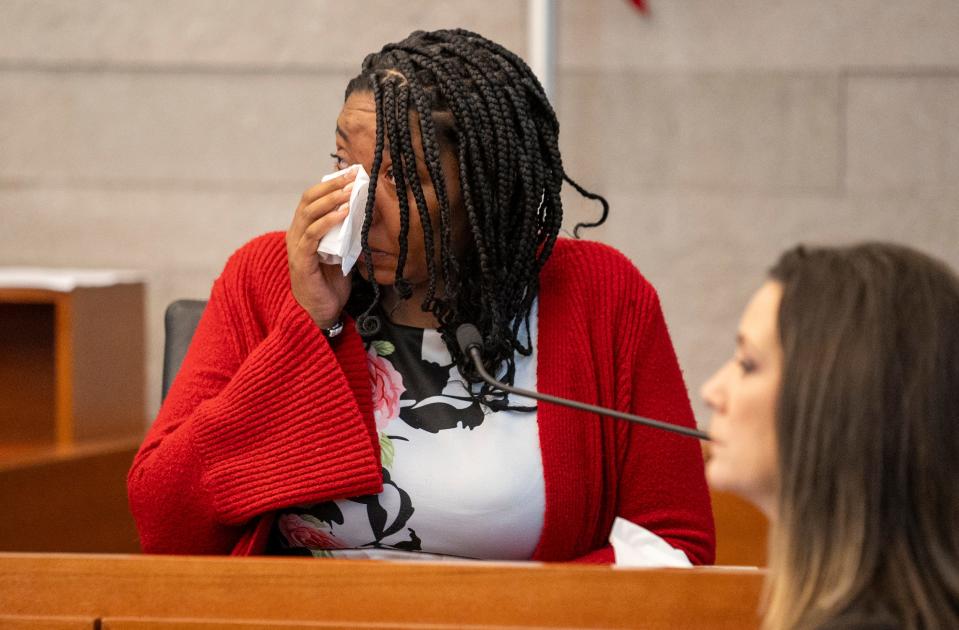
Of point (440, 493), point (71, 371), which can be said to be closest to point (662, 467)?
point (440, 493)

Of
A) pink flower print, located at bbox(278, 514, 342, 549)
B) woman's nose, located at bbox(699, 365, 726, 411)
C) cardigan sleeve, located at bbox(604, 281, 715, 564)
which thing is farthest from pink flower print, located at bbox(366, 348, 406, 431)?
woman's nose, located at bbox(699, 365, 726, 411)

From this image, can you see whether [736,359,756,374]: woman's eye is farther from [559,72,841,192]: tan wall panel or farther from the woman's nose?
[559,72,841,192]: tan wall panel

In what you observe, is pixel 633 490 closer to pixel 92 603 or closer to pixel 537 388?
pixel 537 388

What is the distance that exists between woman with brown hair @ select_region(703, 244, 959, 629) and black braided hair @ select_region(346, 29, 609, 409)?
2.23 feet

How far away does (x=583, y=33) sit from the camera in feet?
8.09

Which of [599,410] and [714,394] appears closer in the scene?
[714,394]

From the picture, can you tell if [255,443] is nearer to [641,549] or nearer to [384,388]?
[384,388]

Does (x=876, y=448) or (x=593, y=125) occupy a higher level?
(x=593, y=125)

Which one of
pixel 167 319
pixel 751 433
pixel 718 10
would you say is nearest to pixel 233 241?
pixel 167 319

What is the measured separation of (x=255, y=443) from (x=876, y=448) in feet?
2.62

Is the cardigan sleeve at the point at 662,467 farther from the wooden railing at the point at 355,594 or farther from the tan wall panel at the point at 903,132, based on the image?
the tan wall panel at the point at 903,132

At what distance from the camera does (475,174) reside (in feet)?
4.56

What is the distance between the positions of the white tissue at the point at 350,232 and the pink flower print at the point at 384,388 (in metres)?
0.14

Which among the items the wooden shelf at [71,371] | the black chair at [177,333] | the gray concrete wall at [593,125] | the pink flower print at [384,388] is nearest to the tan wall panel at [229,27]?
the gray concrete wall at [593,125]
